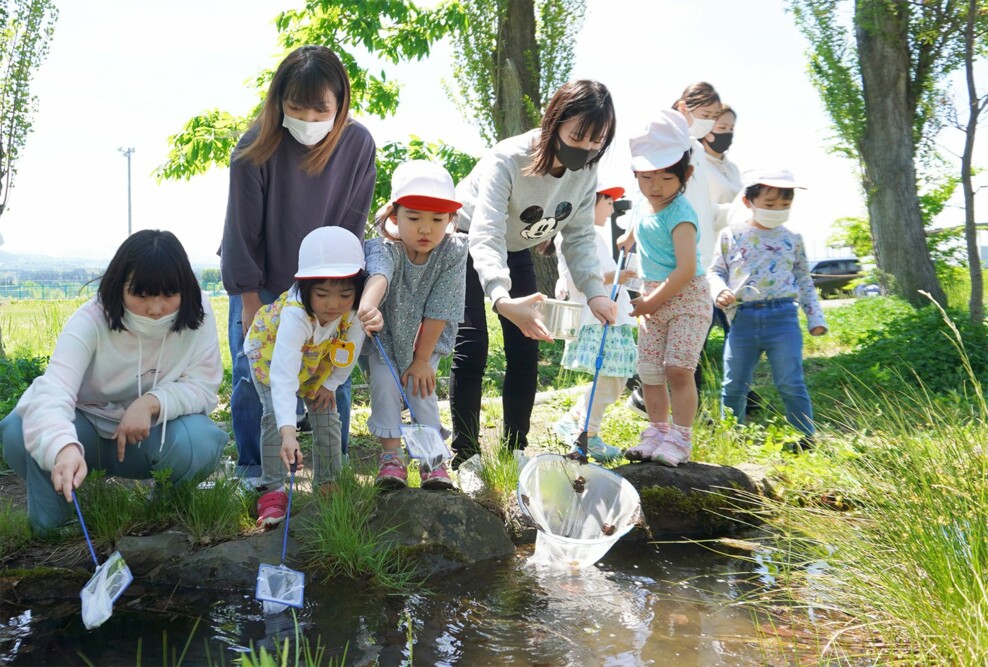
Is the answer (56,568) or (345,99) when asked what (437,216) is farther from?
(56,568)

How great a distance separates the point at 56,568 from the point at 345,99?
198 centimetres

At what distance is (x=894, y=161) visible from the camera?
33.4 ft

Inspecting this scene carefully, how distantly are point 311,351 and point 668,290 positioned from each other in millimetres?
1522

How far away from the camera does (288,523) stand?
291 centimetres

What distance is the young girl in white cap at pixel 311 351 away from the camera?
2998 mm

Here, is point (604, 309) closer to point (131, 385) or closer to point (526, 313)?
point (526, 313)

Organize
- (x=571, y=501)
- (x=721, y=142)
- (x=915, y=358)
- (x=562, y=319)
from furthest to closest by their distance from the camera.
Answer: (x=915, y=358)
(x=721, y=142)
(x=562, y=319)
(x=571, y=501)

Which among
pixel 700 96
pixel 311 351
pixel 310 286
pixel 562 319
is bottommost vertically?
pixel 311 351

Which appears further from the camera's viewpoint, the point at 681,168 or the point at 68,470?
the point at 681,168

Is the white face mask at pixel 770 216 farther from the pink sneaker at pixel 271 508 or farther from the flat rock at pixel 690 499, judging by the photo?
the pink sneaker at pixel 271 508

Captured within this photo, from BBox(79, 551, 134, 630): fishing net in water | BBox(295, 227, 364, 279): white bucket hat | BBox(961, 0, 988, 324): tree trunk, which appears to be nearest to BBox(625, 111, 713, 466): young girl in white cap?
BBox(295, 227, 364, 279): white bucket hat

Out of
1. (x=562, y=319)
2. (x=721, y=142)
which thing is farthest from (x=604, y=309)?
(x=721, y=142)

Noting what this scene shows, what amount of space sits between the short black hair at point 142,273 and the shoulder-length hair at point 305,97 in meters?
0.57

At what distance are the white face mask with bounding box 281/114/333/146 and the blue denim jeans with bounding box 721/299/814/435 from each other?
252 cm
